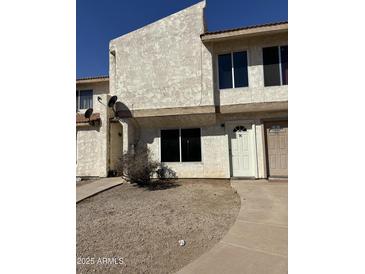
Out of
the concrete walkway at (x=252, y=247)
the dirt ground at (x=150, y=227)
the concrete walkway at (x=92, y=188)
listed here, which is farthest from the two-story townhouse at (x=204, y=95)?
the concrete walkway at (x=252, y=247)

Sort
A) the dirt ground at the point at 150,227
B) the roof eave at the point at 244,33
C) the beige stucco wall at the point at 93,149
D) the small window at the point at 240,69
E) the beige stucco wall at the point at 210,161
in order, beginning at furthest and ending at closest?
the beige stucco wall at the point at 93,149 → the beige stucco wall at the point at 210,161 → the small window at the point at 240,69 → the roof eave at the point at 244,33 → the dirt ground at the point at 150,227

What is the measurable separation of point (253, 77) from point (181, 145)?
4.60 meters

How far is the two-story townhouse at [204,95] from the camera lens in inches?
366

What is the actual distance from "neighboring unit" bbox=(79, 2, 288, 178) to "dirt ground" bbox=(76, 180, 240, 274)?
2667 millimetres

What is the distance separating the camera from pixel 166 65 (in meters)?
10.4

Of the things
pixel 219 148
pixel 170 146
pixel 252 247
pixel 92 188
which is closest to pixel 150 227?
pixel 252 247

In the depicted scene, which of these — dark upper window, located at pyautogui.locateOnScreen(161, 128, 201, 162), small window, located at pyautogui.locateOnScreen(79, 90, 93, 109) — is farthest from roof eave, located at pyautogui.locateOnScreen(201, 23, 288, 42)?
small window, located at pyautogui.locateOnScreen(79, 90, 93, 109)

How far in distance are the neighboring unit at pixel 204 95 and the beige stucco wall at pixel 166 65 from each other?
0.05 metres

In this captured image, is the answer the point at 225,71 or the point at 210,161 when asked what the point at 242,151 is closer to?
the point at 210,161

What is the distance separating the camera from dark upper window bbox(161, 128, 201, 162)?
1045cm

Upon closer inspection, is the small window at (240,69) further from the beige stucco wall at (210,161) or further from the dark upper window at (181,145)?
the dark upper window at (181,145)
